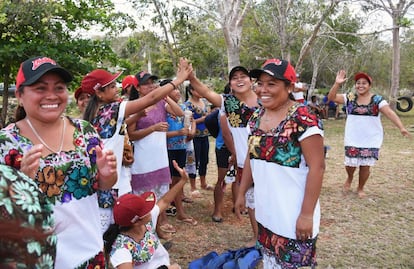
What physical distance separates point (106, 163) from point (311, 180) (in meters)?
1.15

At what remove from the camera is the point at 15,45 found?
5.11 m

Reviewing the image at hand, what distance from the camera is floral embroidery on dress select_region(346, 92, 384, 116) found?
17.2 ft

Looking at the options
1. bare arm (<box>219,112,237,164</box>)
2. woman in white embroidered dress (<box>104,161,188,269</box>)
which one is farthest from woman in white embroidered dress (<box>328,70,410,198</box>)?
woman in white embroidered dress (<box>104,161,188,269</box>)

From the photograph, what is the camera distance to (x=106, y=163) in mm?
1818

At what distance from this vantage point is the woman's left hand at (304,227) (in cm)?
220

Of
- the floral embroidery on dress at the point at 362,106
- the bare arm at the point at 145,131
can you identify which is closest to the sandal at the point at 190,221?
the bare arm at the point at 145,131

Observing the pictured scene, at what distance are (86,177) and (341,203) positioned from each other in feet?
14.0

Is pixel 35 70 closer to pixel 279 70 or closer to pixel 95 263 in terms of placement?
pixel 95 263

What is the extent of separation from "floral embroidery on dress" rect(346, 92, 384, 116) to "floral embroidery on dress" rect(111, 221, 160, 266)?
3947mm

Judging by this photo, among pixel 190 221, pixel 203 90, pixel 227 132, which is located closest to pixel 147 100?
pixel 203 90

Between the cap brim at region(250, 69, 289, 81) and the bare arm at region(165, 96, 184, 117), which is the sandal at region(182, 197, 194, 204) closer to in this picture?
the bare arm at region(165, 96, 184, 117)

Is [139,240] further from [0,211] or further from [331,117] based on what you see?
[331,117]

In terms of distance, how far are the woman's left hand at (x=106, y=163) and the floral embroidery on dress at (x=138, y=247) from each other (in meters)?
0.70

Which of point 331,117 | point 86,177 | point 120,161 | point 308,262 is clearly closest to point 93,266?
point 86,177
